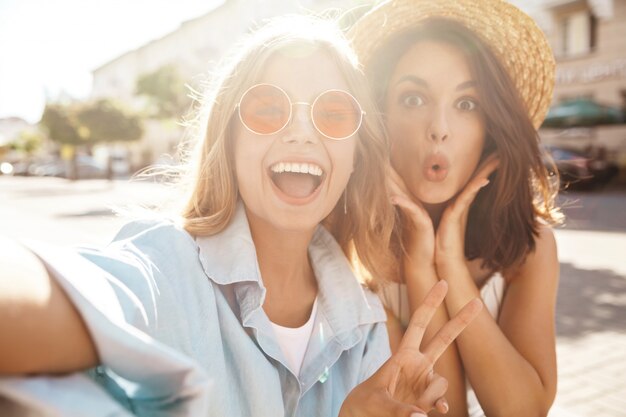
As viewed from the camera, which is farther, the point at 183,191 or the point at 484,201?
the point at 484,201

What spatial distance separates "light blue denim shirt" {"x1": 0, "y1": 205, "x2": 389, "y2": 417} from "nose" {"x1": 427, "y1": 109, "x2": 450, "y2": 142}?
1.97ft

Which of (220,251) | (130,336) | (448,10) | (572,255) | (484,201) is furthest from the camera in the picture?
(572,255)

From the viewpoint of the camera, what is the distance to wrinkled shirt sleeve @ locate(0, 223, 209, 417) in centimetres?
70

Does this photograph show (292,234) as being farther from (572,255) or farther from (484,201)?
(572,255)

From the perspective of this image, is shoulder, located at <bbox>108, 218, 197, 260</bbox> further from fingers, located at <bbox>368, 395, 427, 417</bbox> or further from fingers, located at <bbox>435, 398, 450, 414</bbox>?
fingers, located at <bbox>435, 398, 450, 414</bbox>

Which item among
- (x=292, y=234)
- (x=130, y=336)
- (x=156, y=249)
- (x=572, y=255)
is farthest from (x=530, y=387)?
(x=572, y=255)

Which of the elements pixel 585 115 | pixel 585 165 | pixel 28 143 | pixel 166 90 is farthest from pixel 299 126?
pixel 28 143

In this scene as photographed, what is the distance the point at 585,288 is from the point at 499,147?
4997 mm

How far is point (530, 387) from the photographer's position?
1977mm

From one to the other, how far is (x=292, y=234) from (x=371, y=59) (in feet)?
3.12

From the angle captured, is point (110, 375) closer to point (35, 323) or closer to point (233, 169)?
point (35, 323)

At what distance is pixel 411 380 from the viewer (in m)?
1.55

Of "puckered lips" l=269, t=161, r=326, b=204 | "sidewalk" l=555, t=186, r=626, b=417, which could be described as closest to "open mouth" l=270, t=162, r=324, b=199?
"puckered lips" l=269, t=161, r=326, b=204

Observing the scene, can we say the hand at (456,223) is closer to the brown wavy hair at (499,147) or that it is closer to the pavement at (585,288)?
the brown wavy hair at (499,147)
